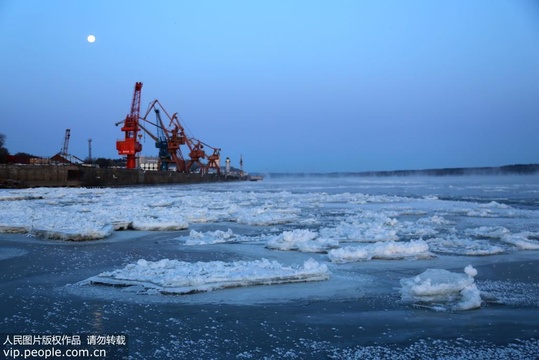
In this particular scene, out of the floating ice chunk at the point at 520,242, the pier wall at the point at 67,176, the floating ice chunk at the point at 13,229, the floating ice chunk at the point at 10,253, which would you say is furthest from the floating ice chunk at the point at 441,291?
the pier wall at the point at 67,176

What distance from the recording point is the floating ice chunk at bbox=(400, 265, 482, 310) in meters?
4.60

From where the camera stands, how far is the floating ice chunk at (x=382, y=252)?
6.93 meters

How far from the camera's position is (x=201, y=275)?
17.9ft

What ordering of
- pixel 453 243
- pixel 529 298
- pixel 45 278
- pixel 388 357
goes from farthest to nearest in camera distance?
pixel 453 243
pixel 45 278
pixel 529 298
pixel 388 357

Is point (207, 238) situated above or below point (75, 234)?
below

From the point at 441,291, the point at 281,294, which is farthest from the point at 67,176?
the point at 441,291

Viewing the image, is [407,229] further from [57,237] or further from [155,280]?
[57,237]

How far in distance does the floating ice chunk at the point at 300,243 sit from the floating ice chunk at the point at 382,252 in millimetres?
754

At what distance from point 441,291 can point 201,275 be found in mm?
2628

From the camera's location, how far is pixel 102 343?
3512 mm

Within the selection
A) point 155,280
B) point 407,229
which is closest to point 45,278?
point 155,280

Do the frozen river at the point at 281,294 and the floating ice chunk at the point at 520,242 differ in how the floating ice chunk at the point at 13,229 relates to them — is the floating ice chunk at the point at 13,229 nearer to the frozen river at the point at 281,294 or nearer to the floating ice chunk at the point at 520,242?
the frozen river at the point at 281,294

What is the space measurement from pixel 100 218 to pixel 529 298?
9455 mm

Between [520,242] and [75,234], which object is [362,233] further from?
[75,234]
